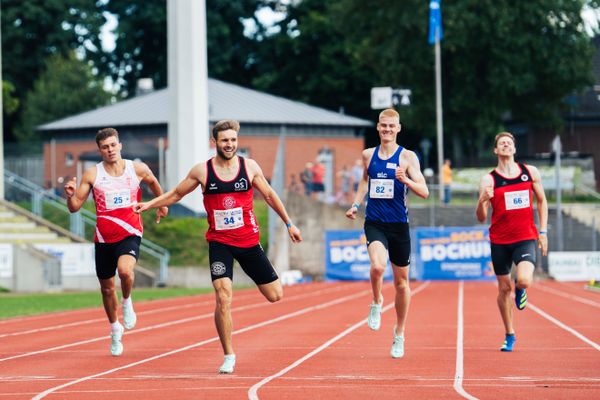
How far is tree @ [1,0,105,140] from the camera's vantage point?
7006 centimetres

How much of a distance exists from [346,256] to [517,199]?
84.1 ft

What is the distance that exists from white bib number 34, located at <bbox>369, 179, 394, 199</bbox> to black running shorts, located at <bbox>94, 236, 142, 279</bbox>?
94.0 inches

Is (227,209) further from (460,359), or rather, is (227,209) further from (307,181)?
(307,181)

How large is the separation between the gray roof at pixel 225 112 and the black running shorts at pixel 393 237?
41552 mm

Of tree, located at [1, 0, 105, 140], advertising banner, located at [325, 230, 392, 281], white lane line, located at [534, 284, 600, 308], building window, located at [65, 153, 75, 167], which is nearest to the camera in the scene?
white lane line, located at [534, 284, 600, 308]

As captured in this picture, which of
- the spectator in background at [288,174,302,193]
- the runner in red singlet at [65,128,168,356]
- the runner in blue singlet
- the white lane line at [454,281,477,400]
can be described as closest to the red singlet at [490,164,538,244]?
the runner in blue singlet

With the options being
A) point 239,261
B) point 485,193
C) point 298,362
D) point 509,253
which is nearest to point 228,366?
point 239,261

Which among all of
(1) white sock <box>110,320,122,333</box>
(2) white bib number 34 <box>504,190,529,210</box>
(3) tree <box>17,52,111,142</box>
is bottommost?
(1) white sock <box>110,320,122,333</box>

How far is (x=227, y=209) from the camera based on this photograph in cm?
1214

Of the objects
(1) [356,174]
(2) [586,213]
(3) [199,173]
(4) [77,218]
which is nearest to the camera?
(3) [199,173]

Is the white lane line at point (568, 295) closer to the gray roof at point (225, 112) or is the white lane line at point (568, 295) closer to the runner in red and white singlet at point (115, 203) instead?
the runner in red and white singlet at point (115, 203)

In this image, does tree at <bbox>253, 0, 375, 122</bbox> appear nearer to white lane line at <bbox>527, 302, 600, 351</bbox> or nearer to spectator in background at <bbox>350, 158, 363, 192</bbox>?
spectator in background at <bbox>350, 158, 363, 192</bbox>

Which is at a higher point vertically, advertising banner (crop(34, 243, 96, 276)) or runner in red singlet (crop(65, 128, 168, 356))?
runner in red singlet (crop(65, 128, 168, 356))

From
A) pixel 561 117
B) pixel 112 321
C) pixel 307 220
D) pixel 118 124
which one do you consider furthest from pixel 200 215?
pixel 112 321
